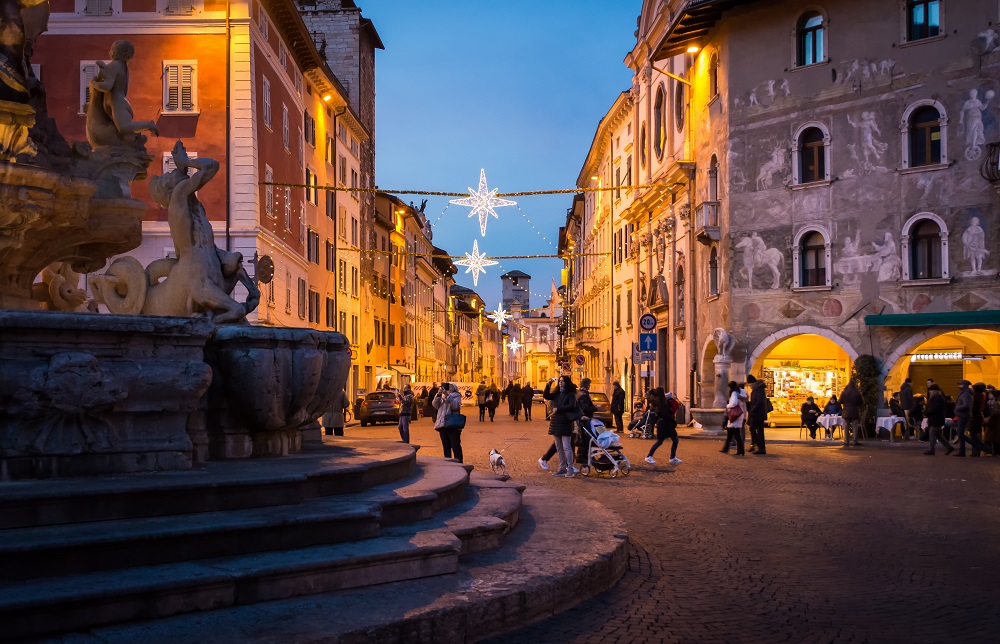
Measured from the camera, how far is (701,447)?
83.7 ft

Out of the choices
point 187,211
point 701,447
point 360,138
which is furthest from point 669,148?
point 187,211

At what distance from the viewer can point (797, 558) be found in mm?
9367

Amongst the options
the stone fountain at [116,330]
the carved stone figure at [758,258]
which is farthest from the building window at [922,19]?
the stone fountain at [116,330]

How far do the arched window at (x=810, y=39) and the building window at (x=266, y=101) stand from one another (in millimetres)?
16546

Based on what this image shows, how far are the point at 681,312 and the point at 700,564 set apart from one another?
3029cm

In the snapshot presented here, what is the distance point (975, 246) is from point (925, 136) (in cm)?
324

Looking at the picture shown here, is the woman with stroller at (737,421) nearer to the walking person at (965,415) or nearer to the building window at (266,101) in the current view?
the walking person at (965,415)

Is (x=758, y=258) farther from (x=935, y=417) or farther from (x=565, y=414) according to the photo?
(x=565, y=414)

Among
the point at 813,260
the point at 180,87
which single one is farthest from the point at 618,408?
the point at 180,87

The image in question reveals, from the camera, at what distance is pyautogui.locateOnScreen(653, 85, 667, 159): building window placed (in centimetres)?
4125

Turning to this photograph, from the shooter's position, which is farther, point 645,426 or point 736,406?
point 645,426

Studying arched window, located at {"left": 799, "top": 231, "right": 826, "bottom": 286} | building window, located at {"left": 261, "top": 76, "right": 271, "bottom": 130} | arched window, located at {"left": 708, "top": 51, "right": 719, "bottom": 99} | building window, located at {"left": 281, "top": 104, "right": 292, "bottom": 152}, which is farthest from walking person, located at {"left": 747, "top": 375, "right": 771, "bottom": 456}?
building window, located at {"left": 281, "top": 104, "right": 292, "bottom": 152}

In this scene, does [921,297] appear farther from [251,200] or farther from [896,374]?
[251,200]

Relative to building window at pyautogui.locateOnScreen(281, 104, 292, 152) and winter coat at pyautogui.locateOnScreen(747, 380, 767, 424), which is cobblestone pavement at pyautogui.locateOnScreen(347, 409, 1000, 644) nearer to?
winter coat at pyautogui.locateOnScreen(747, 380, 767, 424)
